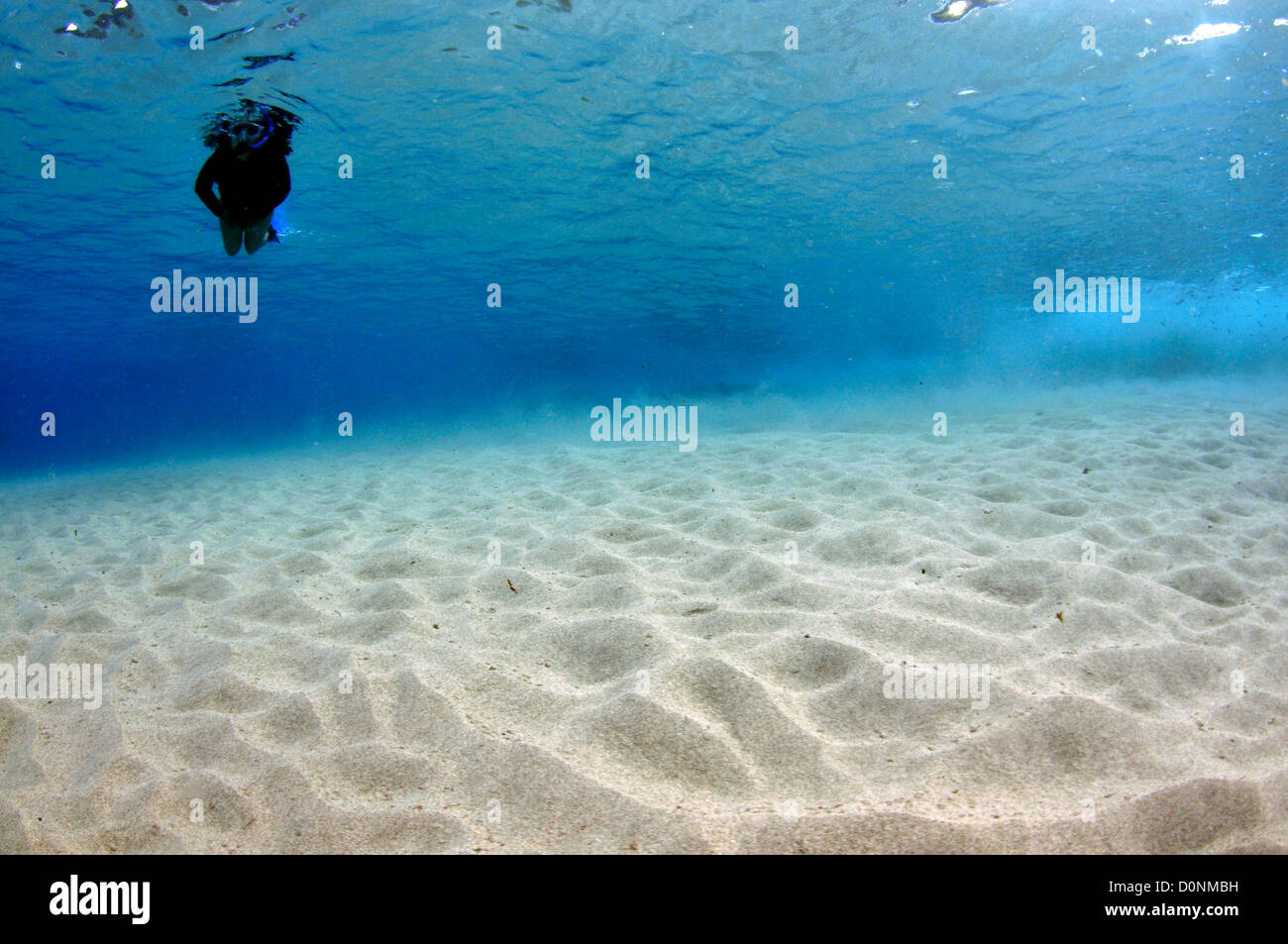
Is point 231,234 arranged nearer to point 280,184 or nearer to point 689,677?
point 280,184

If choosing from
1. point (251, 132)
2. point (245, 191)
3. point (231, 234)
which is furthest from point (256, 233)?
Result: point (251, 132)

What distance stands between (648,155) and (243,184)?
38.7ft

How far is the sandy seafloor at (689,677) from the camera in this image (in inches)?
83.4

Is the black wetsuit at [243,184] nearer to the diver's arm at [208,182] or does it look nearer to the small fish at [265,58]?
the diver's arm at [208,182]

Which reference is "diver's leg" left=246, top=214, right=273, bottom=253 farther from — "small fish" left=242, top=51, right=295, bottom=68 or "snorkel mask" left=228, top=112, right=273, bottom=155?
"snorkel mask" left=228, top=112, right=273, bottom=155

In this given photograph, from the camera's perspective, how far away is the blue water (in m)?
10.6

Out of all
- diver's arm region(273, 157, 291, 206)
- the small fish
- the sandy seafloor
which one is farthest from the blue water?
the sandy seafloor

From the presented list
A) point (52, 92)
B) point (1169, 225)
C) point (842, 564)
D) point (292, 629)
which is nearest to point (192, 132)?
point (52, 92)

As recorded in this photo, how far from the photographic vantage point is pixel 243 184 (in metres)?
5.97

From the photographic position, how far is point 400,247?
73.0ft

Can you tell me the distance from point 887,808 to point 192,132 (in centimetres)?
1742

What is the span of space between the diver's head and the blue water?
2.68 ft
